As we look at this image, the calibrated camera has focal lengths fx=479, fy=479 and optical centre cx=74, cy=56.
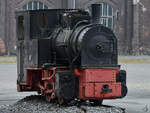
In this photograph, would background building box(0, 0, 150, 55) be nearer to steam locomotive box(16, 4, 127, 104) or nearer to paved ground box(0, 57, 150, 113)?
paved ground box(0, 57, 150, 113)

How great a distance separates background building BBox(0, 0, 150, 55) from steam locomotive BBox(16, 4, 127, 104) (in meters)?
35.1

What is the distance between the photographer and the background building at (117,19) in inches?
1837

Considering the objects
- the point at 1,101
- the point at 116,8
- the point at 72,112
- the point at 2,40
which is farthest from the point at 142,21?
the point at 72,112

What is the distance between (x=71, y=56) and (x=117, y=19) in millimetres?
38123

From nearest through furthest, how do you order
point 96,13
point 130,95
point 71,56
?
1. point 71,56
2. point 96,13
3. point 130,95

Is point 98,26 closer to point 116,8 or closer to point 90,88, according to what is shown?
point 90,88

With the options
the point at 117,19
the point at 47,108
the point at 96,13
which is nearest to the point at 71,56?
the point at 96,13

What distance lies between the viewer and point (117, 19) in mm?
Answer: 48375

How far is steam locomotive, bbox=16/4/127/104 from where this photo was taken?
1037 cm

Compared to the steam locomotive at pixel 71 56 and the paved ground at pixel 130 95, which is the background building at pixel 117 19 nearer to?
the paved ground at pixel 130 95

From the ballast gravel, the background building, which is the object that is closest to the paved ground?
the ballast gravel

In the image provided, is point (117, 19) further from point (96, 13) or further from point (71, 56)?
point (71, 56)

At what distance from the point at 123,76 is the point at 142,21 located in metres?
38.4

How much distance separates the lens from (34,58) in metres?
11.3
